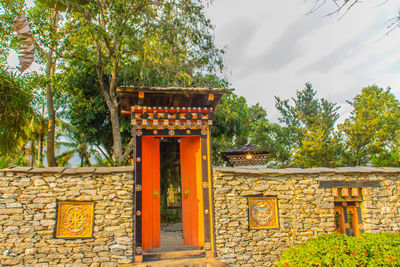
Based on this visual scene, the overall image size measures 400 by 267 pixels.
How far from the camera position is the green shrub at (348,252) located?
14.4 ft

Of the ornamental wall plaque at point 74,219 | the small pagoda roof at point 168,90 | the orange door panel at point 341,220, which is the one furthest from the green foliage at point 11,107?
the orange door panel at point 341,220

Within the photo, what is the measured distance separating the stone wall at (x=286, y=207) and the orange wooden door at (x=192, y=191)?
490mm

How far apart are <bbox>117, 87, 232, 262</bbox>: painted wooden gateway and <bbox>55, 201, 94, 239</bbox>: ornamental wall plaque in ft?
3.24

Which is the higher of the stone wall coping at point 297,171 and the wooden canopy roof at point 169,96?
the wooden canopy roof at point 169,96

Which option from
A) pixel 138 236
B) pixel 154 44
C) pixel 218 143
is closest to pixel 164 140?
pixel 154 44

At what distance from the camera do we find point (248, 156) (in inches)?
455

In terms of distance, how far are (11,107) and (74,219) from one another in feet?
12.6

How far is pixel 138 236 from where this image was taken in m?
5.38

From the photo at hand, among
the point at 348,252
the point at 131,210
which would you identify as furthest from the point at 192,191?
the point at 348,252

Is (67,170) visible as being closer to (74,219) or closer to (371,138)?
(74,219)

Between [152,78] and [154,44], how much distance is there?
8.49 feet

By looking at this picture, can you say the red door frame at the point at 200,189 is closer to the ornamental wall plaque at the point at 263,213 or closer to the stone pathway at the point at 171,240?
the stone pathway at the point at 171,240

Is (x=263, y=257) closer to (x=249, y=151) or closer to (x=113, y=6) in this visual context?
(x=249, y=151)

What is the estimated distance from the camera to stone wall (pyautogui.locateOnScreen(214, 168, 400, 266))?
565 centimetres
